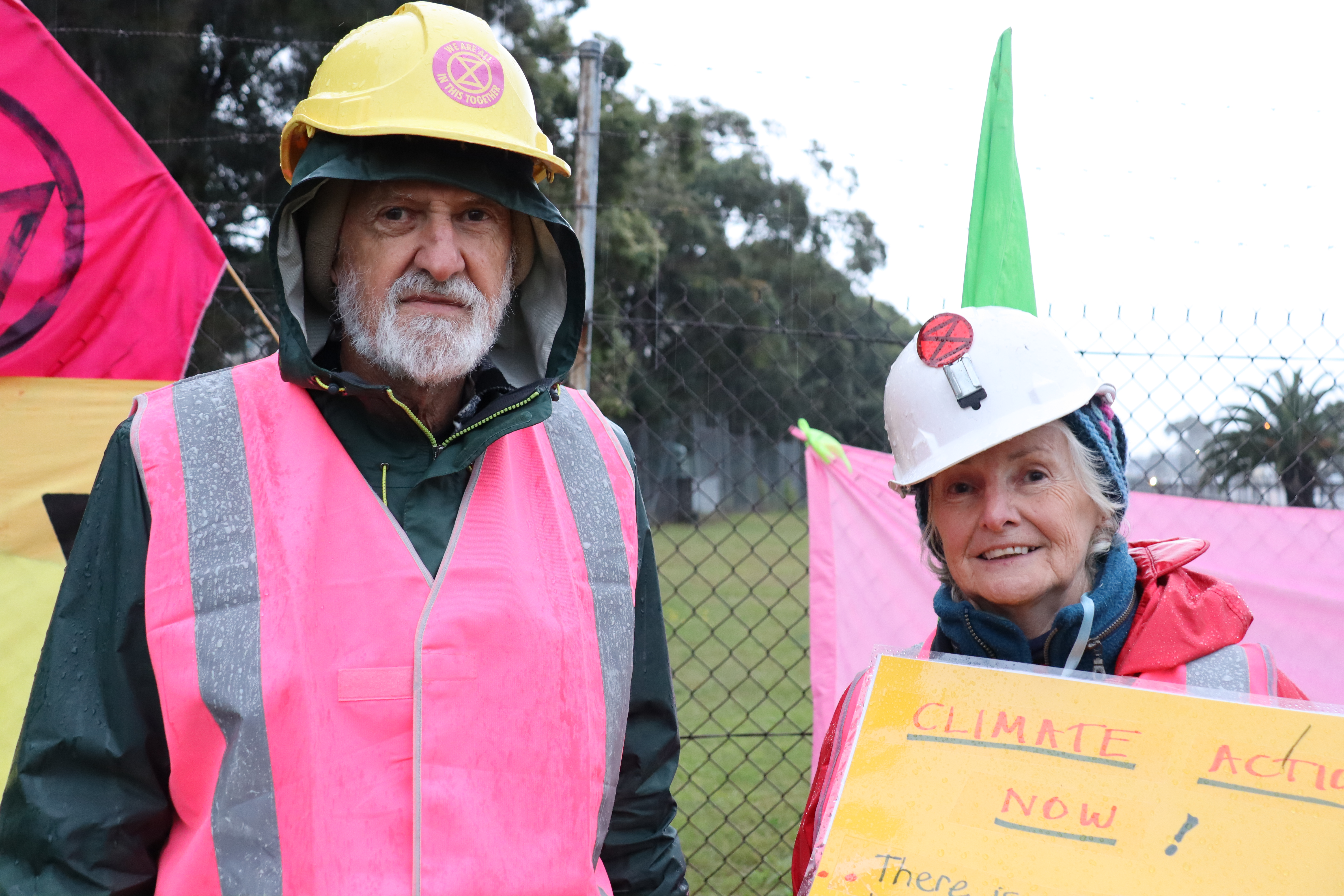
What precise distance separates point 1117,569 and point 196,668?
1.59 metres

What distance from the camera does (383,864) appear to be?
1623 millimetres

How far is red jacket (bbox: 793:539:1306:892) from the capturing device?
178cm

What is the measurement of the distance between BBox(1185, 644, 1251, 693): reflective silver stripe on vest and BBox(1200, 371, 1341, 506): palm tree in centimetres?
289

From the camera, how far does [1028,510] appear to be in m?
1.94

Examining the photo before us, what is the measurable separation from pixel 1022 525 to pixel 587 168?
7.16 feet

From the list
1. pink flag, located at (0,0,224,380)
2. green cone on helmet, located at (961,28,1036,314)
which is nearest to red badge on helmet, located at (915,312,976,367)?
green cone on helmet, located at (961,28,1036,314)

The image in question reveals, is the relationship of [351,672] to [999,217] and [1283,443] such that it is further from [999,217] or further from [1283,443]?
[1283,443]

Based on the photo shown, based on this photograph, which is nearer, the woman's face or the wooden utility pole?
the woman's face

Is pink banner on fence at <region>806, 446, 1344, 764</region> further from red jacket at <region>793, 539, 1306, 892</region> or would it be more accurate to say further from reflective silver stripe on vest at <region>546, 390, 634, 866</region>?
reflective silver stripe on vest at <region>546, 390, 634, 866</region>

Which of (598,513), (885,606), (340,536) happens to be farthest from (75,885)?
(885,606)

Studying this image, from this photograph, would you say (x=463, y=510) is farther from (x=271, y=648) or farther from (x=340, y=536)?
(x=271, y=648)

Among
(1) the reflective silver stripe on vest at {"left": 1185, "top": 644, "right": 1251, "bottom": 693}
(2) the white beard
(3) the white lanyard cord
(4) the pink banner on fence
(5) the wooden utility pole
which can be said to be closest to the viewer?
(1) the reflective silver stripe on vest at {"left": 1185, "top": 644, "right": 1251, "bottom": 693}

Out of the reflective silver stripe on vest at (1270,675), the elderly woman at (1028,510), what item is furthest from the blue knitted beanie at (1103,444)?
the reflective silver stripe on vest at (1270,675)

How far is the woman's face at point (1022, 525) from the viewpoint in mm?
1937
